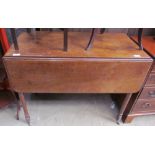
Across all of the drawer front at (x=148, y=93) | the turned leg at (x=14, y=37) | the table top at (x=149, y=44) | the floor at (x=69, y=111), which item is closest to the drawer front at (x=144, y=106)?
the drawer front at (x=148, y=93)

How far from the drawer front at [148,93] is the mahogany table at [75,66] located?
0.12 metres

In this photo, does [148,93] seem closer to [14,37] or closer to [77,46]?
[77,46]

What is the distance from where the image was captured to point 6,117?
5.38ft

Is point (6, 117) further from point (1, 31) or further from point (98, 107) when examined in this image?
point (98, 107)

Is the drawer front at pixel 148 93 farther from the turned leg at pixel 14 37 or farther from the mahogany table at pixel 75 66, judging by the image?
the turned leg at pixel 14 37

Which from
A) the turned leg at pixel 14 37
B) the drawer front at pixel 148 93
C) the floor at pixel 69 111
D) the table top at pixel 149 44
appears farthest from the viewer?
the floor at pixel 69 111

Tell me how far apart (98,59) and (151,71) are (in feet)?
1.62

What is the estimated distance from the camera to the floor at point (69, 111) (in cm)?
163

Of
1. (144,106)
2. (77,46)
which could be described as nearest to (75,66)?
(77,46)

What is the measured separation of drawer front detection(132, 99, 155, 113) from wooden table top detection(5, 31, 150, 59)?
54 cm

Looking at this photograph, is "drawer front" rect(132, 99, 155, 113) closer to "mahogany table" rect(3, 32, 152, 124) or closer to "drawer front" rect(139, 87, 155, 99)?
"drawer front" rect(139, 87, 155, 99)

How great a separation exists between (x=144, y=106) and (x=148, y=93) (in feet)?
0.58

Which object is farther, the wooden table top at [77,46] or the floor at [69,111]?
the floor at [69,111]

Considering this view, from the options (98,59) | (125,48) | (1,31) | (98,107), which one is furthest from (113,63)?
(1,31)
